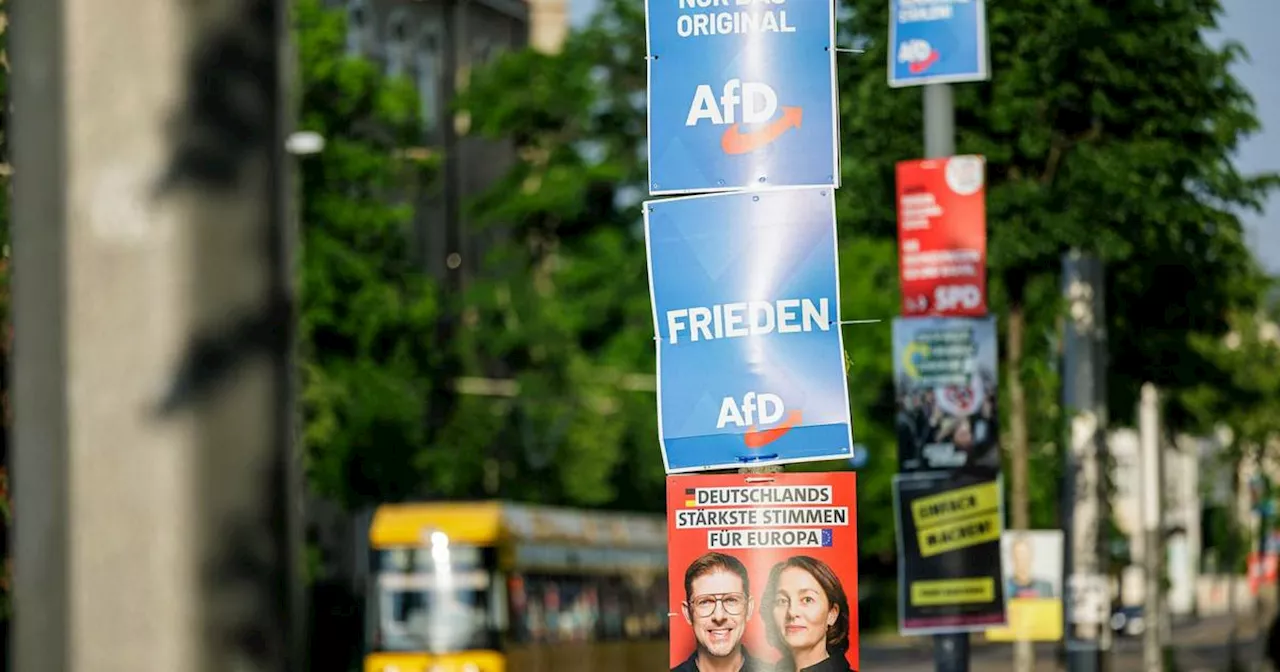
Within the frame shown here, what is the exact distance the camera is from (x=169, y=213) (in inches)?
101

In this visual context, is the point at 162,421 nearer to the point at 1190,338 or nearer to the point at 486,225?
the point at 1190,338

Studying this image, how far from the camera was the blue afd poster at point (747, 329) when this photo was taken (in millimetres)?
6090

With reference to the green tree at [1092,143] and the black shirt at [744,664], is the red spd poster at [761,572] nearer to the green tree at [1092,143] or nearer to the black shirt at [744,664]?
the black shirt at [744,664]

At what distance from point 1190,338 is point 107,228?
19559mm

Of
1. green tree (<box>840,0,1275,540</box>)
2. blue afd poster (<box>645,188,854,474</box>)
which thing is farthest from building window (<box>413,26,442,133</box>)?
blue afd poster (<box>645,188,854,474</box>)

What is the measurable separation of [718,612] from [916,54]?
7.67 m

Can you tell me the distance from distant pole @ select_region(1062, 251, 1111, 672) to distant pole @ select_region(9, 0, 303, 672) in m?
17.2

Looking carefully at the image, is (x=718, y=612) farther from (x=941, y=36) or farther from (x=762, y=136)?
(x=941, y=36)

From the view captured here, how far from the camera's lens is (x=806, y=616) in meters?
6.04

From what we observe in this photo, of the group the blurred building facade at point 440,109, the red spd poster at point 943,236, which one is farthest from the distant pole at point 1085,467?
the blurred building facade at point 440,109

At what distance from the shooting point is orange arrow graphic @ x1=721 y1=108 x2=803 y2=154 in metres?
6.21

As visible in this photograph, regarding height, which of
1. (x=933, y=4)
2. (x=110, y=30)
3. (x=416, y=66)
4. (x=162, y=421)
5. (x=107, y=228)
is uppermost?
(x=416, y=66)

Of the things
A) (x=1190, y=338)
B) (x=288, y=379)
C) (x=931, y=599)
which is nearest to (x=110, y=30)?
(x=288, y=379)

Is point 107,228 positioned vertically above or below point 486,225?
below
